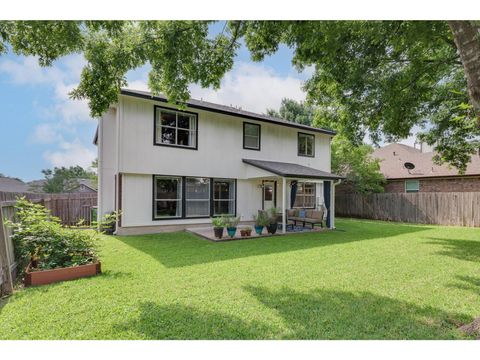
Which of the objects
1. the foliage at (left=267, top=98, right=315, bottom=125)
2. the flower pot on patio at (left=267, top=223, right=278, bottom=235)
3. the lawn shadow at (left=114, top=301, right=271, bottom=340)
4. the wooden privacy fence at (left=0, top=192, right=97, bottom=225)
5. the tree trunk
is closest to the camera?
the lawn shadow at (left=114, top=301, right=271, bottom=340)

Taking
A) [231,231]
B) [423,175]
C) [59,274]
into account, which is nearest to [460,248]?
[231,231]

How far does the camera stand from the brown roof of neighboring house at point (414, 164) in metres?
17.2

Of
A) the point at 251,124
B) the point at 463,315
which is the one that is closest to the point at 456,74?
the point at 251,124

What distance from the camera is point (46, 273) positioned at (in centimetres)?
507

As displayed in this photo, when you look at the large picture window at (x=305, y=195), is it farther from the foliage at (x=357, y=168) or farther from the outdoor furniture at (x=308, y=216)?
the foliage at (x=357, y=168)

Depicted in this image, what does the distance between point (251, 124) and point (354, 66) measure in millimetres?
6809

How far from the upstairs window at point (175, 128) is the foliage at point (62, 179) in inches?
1310

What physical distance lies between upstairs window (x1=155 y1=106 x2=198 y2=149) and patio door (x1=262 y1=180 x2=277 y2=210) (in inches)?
180

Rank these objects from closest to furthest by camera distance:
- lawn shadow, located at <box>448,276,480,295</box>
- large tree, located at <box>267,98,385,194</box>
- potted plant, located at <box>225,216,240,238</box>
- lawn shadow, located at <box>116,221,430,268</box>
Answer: lawn shadow, located at <box>448,276,480,295</box>, lawn shadow, located at <box>116,221,430,268</box>, potted plant, located at <box>225,216,240,238</box>, large tree, located at <box>267,98,385,194</box>

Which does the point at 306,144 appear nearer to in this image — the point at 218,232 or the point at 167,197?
the point at 167,197

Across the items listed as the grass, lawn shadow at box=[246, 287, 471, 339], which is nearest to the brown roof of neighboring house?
the grass

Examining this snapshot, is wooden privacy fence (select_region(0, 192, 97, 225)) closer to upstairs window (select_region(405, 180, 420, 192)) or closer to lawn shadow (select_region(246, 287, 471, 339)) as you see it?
lawn shadow (select_region(246, 287, 471, 339))

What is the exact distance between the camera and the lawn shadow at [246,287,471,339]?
324 cm
